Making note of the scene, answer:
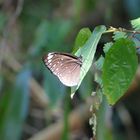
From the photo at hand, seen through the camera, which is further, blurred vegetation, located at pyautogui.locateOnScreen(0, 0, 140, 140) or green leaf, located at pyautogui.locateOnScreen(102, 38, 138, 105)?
blurred vegetation, located at pyautogui.locateOnScreen(0, 0, 140, 140)

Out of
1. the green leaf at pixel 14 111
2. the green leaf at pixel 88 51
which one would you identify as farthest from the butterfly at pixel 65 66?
the green leaf at pixel 14 111

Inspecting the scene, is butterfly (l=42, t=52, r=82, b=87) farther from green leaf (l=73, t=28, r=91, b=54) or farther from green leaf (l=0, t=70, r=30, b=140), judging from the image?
green leaf (l=0, t=70, r=30, b=140)

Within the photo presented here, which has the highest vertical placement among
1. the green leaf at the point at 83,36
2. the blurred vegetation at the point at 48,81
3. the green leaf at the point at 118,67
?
the green leaf at the point at 83,36

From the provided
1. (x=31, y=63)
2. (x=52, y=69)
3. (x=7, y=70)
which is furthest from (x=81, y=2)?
(x=52, y=69)

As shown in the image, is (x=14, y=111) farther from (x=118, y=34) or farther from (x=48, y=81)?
(x=118, y=34)

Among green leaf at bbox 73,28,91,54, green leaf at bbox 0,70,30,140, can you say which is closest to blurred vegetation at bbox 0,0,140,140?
green leaf at bbox 0,70,30,140

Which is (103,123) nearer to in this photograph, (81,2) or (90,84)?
(90,84)

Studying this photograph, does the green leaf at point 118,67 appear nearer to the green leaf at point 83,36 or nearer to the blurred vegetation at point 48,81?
the green leaf at point 83,36
